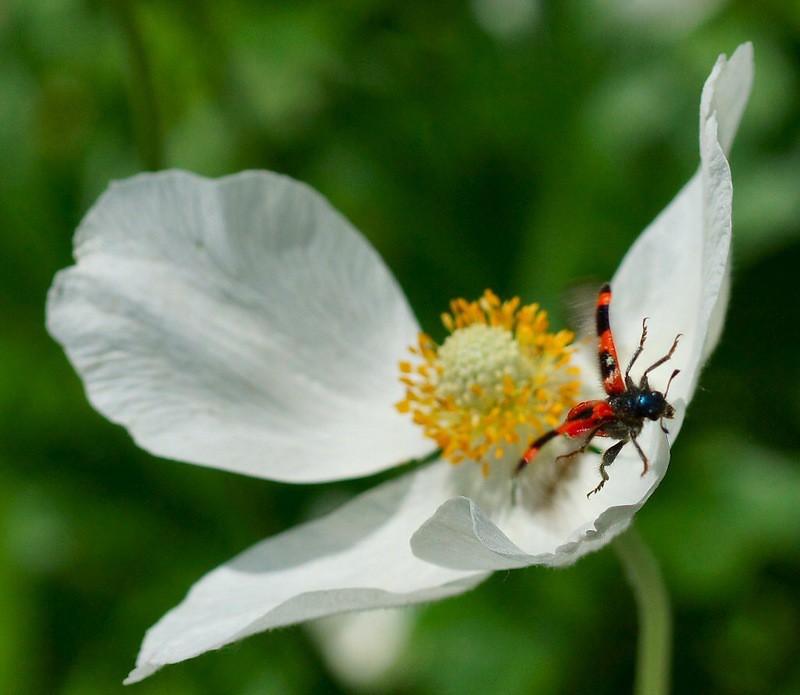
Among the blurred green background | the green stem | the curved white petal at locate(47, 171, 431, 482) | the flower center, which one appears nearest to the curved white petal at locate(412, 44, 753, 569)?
the flower center

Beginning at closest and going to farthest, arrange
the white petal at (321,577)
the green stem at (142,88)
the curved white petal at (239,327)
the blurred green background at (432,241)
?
1. the white petal at (321,577)
2. the curved white petal at (239,327)
3. the green stem at (142,88)
4. the blurred green background at (432,241)

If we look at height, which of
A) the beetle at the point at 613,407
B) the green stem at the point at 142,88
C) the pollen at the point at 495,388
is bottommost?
the pollen at the point at 495,388

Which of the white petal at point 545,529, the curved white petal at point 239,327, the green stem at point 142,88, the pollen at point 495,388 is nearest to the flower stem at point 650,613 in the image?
the white petal at point 545,529

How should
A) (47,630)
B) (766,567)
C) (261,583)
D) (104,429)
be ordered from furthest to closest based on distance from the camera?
(104,429)
(47,630)
(766,567)
(261,583)

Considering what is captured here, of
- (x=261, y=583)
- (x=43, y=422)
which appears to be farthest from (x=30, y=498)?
(x=261, y=583)

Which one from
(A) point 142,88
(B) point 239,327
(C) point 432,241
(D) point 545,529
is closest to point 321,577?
(D) point 545,529

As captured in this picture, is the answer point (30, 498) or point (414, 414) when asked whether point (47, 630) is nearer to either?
point (30, 498)

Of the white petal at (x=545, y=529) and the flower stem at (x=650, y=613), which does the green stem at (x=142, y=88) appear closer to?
the white petal at (x=545, y=529)
